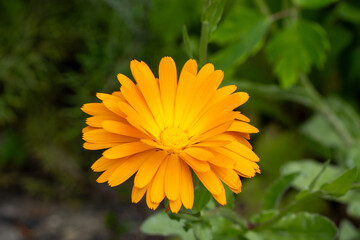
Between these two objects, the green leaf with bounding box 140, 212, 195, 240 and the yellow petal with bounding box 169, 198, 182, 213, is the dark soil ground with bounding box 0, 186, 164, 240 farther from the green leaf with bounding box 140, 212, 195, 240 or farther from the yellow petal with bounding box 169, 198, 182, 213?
the yellow petal with bounding box 169, 198, 182, 213

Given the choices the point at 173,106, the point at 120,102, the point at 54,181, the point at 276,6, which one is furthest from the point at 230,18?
the point at 54,181

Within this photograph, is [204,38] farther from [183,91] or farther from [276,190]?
[276,190]

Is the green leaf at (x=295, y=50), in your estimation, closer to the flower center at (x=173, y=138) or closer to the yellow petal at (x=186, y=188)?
the flower center at (x=173, y=138)

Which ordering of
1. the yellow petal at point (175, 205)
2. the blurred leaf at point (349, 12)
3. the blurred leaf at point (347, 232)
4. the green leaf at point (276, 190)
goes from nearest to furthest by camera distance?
1. the yellow petal at point (175, 205)
2. the green leaf at point (276, 190)
3. the blurred leaf at point (347, 232)
4. the blurred leaf at point (349, 12)

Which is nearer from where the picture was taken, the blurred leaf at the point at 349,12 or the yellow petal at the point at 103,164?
the yellow petal at the point at 103,164

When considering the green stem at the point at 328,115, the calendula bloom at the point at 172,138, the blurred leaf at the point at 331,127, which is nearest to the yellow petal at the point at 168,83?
the calendula bloom at the point at 172,138

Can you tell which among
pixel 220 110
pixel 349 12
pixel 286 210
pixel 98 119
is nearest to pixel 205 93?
pixel 220 110

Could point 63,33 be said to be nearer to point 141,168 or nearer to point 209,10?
point 209,10
